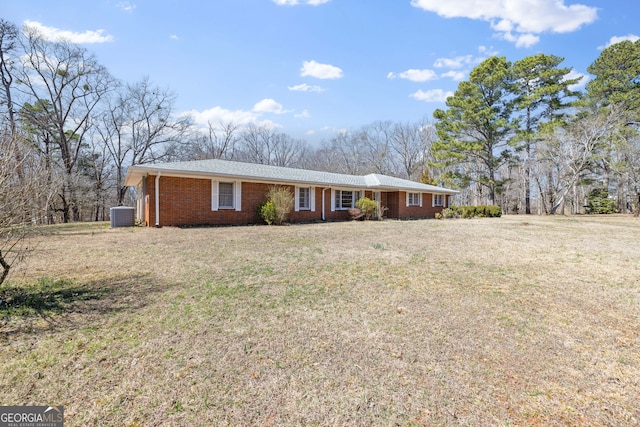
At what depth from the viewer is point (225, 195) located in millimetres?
13789

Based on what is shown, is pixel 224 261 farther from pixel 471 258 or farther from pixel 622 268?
pixel 622 268

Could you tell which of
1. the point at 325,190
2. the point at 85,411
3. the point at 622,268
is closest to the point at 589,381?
the point at 85,411

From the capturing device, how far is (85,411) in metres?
1.96

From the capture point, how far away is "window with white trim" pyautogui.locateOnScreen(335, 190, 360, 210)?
60.4 feet

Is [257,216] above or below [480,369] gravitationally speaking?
above

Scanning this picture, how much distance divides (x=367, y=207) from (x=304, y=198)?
386cm

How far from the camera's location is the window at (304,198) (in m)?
16.5

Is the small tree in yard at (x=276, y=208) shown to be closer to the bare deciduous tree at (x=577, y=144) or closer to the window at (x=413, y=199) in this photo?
the window at (x=413, y=199)

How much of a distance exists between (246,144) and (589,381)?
40647 mm

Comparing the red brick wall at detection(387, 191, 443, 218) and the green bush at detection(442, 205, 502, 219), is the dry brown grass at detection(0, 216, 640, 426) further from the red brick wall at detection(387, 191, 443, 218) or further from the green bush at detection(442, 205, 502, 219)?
the green bush at detection(442, 205, 502, 219)

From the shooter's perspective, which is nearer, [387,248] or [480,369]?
[480,369]

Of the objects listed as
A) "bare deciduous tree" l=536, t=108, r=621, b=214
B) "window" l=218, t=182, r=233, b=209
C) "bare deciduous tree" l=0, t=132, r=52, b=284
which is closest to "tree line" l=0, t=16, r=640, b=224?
"bare deciduous tree" l=536, t=108, r=621, b=214

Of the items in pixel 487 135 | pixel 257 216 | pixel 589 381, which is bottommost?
pixel 589 381

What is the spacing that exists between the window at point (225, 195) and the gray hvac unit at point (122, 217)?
165 inches
